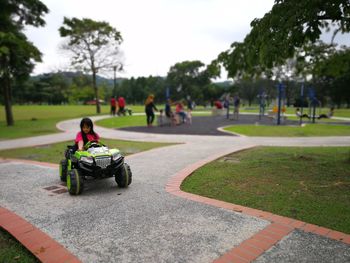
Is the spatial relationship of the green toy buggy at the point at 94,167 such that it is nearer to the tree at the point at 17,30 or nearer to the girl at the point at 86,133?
the girl at the point at 86,133

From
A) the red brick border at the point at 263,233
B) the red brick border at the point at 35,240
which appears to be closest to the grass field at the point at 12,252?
the red brick border at the point at 35,240

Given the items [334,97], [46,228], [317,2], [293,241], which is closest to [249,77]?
[317,2]

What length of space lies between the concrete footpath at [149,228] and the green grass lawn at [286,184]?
293 millimetres

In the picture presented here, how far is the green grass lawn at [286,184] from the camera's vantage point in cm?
424

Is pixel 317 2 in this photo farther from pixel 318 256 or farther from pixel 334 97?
pixel 334 97

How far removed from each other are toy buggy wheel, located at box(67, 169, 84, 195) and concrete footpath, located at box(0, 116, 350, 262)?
11 cm

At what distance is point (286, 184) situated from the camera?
5.55 metres

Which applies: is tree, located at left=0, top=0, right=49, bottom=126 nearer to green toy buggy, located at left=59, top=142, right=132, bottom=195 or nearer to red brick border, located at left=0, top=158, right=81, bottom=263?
green toy buggy, located at left=59, top=142, right=132, bottom=195

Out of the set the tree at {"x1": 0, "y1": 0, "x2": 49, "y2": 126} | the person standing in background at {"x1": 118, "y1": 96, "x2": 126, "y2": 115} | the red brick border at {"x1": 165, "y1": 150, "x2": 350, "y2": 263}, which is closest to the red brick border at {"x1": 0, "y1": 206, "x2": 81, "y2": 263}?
the red brick border at {"x1": 165, "y1": 150, "x2": 350, "y2": 263}

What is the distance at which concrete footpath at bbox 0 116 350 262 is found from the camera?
317cm

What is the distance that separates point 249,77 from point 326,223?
17.5 ft

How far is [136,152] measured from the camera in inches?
379

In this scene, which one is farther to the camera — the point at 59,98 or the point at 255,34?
the point at 59,98

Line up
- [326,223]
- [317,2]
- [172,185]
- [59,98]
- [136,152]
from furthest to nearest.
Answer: [59,98]
[136,152]
[172,185]
[317,2]
[326,223]
